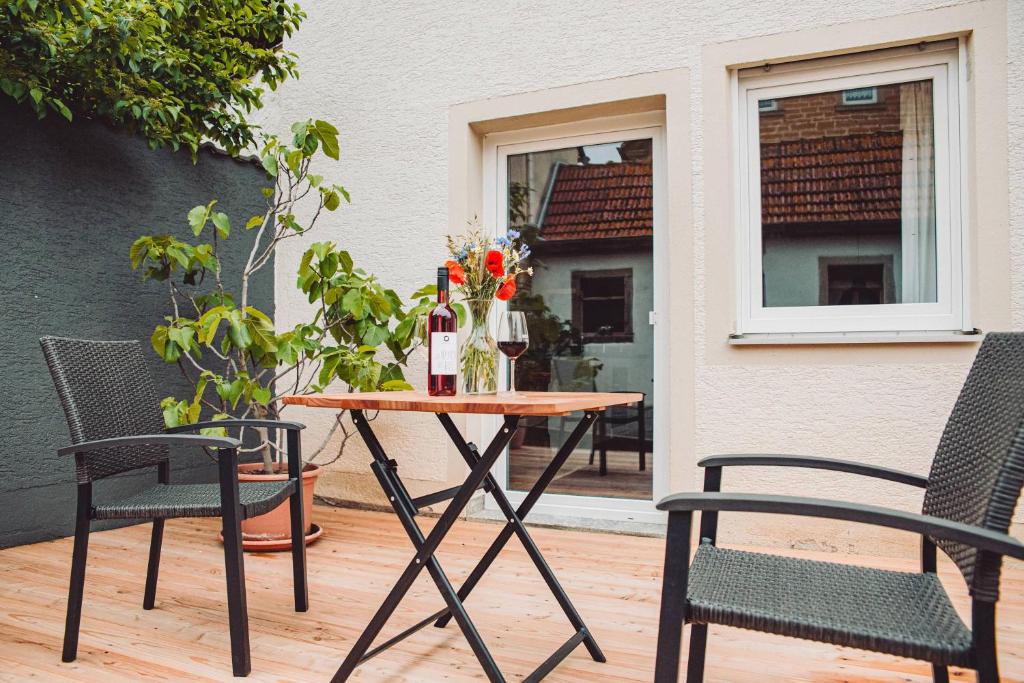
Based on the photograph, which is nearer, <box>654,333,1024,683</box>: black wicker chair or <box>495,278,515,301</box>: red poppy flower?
<box>654,333,1024,683</box>: black wicker chair

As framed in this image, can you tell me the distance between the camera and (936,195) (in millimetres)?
3123

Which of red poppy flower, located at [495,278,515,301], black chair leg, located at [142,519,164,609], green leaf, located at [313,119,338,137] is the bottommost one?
black chair leg, located at [142,519,164,609]

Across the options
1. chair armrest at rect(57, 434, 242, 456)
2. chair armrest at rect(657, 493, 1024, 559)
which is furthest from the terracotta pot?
chair armrest at rect(657, 493, 1024, 559)

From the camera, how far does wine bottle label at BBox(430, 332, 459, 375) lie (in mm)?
1974

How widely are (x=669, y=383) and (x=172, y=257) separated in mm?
2443

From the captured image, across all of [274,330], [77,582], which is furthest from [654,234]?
[77,582]

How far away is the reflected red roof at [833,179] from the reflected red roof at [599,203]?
2.09 ft

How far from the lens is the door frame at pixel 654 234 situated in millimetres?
3664

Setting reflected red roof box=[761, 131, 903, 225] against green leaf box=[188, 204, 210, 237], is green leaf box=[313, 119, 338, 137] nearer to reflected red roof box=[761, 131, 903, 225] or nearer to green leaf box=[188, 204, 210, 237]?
green leaf box=[188, 204, 210, 237]

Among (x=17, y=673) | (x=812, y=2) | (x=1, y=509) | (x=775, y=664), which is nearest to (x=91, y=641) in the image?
(x=17, y=673)

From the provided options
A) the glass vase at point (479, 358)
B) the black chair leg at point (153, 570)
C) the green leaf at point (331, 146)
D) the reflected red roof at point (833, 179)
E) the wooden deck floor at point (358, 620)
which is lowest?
the wooden deck floor at point (358, 620)

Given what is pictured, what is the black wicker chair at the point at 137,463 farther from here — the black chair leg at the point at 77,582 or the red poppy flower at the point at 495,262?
the red poppy flower at the point at 495,262

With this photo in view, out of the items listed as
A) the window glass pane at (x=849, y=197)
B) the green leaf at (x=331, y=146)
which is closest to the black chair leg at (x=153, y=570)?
the green leaf at (x=331, y=146)

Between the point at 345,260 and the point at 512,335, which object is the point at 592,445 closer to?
the point at 345,260
